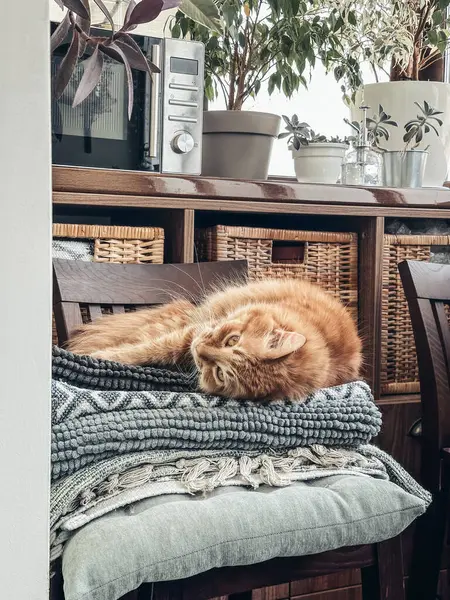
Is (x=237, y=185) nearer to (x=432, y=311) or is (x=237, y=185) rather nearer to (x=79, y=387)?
(x=432, y=311)

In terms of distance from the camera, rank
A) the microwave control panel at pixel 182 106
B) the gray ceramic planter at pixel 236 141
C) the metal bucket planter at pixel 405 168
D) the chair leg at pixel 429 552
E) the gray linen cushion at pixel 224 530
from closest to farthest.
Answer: the gray linen cushion at pixel 224 530
the chair leg at pixel 429 552
the microwave control panel at pixel 182 106
the gray ceramic planter at pixel 236 141
the metal bucket planter at pixel 405 168

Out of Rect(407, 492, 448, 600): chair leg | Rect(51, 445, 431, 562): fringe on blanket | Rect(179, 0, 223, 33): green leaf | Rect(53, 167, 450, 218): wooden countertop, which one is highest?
Rect(179, 0, 223, 33): green leaf

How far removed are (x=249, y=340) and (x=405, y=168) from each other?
3.76 feet

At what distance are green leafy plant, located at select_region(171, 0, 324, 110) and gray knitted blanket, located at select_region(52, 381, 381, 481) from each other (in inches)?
44.7

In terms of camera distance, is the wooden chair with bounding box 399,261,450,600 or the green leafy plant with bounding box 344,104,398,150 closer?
the wooden chair with bounding box 399,261,450,600

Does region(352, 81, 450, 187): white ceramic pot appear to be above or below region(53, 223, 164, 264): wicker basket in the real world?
above

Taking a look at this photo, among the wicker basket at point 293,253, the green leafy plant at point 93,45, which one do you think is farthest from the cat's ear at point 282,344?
the wicker basket at point 293,253

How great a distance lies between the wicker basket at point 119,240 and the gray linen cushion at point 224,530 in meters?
0.83

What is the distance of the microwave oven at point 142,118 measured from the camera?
1475 mm

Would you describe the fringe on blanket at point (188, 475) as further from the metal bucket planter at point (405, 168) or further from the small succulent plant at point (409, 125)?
the small succulent plant at point (409, 125)

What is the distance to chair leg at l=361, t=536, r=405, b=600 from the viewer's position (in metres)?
0.82

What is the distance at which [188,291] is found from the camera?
1.33 meters

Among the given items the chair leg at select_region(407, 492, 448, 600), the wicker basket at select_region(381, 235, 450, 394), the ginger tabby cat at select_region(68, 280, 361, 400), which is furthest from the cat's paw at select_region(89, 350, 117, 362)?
the wicker basket at select_region(381, 235, 450, 394)

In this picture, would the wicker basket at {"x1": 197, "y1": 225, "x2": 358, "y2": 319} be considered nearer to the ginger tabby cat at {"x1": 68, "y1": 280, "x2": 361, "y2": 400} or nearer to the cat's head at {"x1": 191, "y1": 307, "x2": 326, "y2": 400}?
the ginger tabby cat at {"x1": 68, "y1": 280, "x2": 361, "y2": 400}
